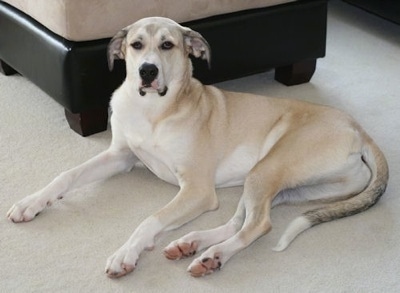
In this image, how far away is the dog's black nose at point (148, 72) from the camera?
2229mm

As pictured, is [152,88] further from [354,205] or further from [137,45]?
[354,205]

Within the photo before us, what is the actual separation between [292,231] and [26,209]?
904mm

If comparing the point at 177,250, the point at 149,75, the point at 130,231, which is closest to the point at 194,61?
the point at 149,75

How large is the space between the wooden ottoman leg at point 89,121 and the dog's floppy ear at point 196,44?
24.2 inches

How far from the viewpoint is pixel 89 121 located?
2.85 m

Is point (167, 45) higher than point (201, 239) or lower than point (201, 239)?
higher

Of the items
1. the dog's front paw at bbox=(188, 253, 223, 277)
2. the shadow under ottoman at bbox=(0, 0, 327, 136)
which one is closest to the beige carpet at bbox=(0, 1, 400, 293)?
the dog's front paw at bbox=(188, 253, 223, 277)

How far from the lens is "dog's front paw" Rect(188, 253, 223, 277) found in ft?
6.66

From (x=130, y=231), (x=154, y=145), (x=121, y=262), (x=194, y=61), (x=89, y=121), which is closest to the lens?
(x=121, y=262)

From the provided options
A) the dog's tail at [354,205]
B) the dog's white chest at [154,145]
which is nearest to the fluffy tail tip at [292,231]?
the dog's tail at [354,205]

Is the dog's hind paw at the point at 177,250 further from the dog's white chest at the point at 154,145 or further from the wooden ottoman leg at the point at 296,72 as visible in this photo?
the wooden ottoman leg at the point at 296,72

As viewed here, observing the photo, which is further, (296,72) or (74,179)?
(296,72)

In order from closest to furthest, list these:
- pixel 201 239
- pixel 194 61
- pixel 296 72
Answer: pixel 201 239, pixel 194 61, pixel 296 72

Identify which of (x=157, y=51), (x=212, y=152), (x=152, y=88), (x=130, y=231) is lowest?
(x=130, y=231)
